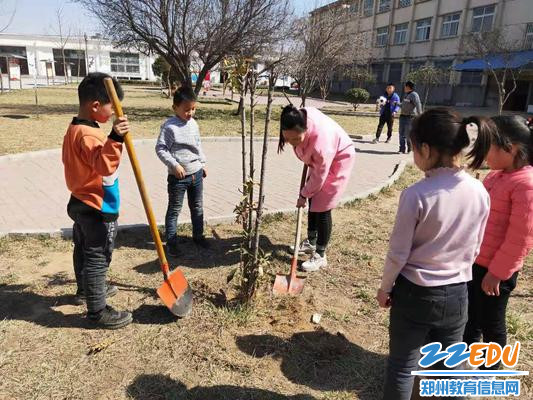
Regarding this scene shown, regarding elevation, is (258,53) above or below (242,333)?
above

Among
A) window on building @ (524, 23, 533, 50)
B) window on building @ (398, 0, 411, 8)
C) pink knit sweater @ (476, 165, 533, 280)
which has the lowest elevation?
pink knit sweater @ (476, 165, 533, 280)

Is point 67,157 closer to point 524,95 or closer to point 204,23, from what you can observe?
point 204,23

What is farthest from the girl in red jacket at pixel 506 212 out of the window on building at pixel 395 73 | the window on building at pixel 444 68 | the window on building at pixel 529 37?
the window on building at pixel 395 73

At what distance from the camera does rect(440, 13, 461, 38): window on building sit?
105 ft

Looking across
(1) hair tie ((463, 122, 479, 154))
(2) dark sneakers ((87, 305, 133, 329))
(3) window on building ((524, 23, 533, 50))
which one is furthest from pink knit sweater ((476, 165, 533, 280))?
(3) window on building ((524, 23, 533, 50))

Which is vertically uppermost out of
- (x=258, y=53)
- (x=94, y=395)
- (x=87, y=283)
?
(x=258, y=53)

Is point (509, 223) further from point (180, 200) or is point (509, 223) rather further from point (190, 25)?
point (190, 25)

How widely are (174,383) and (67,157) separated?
56.9 inches

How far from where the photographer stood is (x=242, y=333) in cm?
283

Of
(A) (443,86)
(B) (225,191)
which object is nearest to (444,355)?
(B) (225,191)

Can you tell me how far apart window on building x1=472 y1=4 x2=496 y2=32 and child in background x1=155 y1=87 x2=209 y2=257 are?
3073 centimetres

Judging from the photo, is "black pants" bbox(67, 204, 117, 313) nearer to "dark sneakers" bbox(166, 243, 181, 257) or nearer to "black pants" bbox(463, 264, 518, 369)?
"dark sneakers" bbox(166, 243, 181, 257)

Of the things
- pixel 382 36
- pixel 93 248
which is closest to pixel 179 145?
pixel 93 248

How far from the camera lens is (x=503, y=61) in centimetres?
2370
